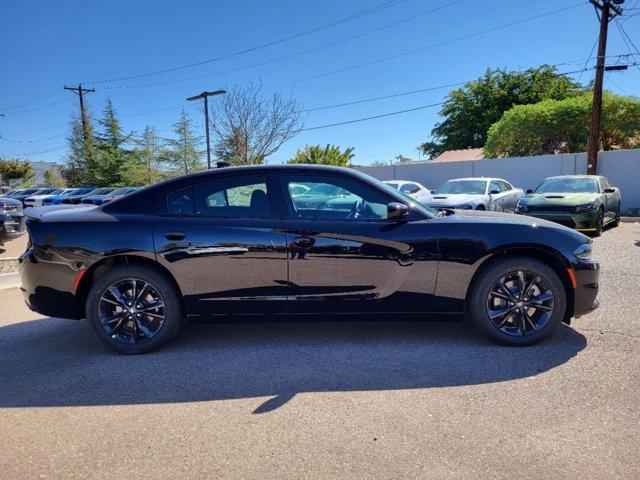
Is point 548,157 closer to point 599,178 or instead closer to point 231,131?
point 599,178

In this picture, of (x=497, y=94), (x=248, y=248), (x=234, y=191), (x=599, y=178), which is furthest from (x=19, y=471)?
(x=497, y=94)

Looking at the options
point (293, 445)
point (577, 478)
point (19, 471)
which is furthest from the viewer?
point (293, 445)

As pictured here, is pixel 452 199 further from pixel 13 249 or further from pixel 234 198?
pixel 13 249

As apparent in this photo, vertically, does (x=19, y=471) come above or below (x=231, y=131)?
below

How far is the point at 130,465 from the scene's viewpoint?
253 centimetres

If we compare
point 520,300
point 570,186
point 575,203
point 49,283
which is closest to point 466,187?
point 570,186

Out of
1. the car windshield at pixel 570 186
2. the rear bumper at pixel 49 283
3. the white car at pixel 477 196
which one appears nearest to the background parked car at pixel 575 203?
the car windshield at pixel 570 186

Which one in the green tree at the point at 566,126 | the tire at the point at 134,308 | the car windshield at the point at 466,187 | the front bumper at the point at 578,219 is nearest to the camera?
the tire at the point at 134,308

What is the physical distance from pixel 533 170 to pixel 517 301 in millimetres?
18652

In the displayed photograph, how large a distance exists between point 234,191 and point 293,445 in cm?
223

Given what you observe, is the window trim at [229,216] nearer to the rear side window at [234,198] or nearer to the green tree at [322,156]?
the rear side window at [234,198]

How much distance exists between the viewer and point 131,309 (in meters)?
4.00

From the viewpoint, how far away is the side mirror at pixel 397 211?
3.87 meters

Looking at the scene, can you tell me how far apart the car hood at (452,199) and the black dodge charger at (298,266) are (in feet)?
26.3
